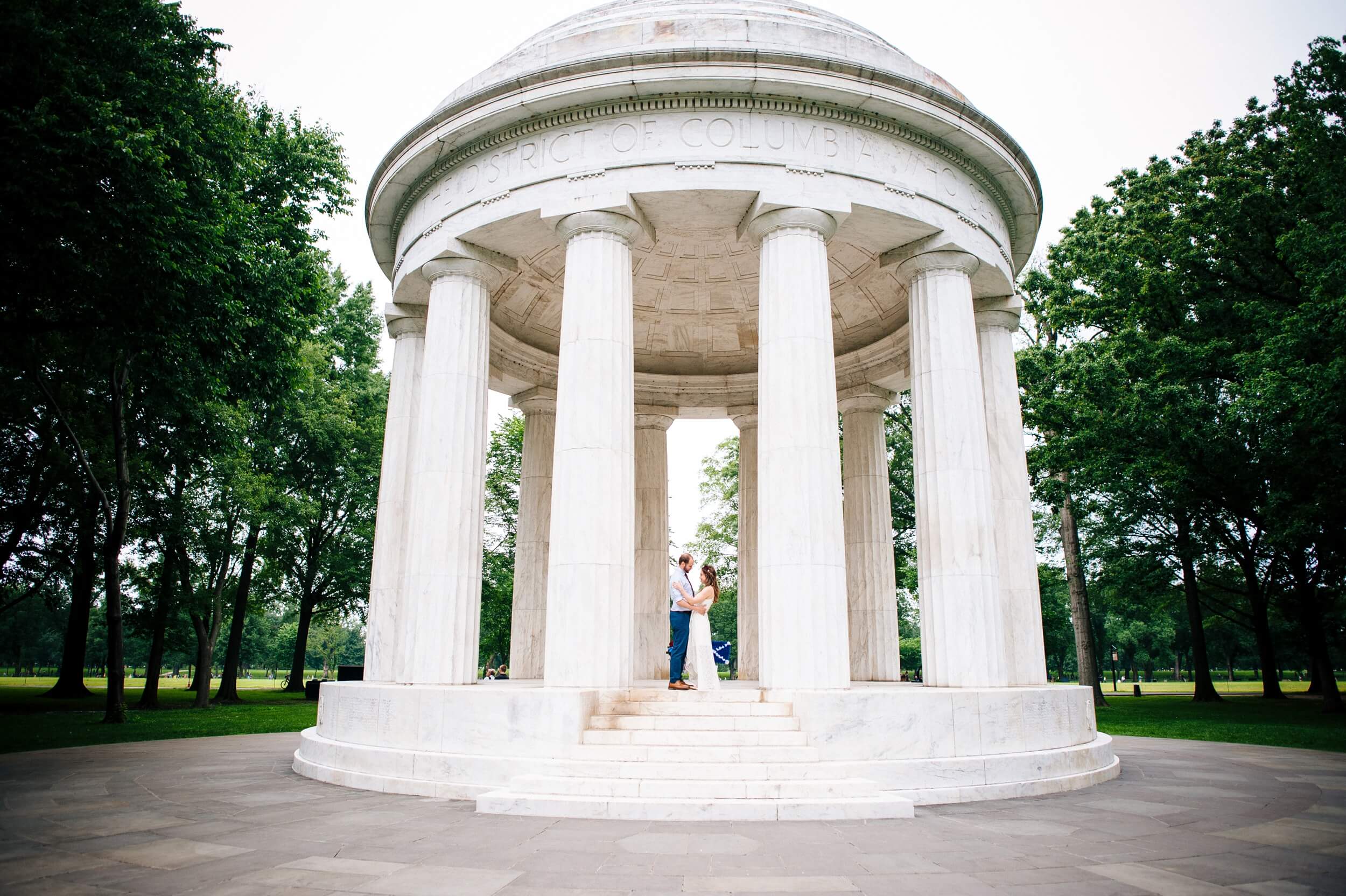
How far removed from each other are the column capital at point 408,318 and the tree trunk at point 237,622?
118 feet

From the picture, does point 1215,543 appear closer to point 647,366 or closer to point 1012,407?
point 1012,407

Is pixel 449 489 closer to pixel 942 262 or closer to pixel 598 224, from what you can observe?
pixel 598 224

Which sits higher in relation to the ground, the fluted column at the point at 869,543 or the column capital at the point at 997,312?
the column capital at the point at 997,312

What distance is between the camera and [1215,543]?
46594mm

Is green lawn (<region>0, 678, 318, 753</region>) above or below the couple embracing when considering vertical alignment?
below

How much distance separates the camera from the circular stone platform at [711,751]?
13.7 meters

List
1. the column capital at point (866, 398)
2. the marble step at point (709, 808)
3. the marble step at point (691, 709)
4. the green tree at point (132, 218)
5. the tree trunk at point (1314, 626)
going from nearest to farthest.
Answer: the marble step at point (709, 808) < the marble step at point (691, 709) < the green tree at point (132, 218) < the column capital at point (866, 398) < the tree trunk at point (1314, 626)

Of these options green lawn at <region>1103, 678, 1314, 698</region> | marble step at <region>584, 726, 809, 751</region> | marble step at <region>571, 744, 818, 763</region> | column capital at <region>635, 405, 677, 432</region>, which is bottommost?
green lawn at <region>1103, 678, 1314, 698</region>

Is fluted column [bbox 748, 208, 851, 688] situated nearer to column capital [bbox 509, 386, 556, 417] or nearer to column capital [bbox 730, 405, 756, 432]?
column capital [bbox 509, 386, 556, 417]

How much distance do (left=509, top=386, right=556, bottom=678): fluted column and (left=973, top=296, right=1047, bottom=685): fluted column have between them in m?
15.3

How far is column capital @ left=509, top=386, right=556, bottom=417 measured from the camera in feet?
106

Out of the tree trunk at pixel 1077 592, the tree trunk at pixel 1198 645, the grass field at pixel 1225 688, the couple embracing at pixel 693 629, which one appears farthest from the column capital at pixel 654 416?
the grass field at pixel 1225 688

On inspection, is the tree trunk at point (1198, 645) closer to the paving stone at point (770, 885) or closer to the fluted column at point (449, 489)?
the fluted column at point (449, 489)

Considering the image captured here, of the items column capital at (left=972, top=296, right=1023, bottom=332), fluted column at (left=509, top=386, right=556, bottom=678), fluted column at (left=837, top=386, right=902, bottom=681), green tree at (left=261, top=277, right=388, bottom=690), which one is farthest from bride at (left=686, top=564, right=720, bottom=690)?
green tree at (left=261, top=277, right=388, bottom=690)
